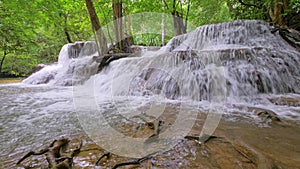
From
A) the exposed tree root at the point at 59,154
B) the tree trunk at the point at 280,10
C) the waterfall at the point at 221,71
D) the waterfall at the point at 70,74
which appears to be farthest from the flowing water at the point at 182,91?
the tree trunk at the point at 280,10

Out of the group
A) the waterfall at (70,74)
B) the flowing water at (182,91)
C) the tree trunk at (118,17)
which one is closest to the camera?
the flowing water at (182,91)

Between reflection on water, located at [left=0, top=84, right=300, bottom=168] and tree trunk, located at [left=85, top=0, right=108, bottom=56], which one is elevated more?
tree trunk, located at [left=85, top=0, right=108, bottom=56]

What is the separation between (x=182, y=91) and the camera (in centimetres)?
320

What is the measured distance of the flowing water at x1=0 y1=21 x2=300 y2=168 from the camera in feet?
5.69

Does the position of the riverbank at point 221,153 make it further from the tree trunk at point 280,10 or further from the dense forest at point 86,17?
the tree trunk at point 280,10

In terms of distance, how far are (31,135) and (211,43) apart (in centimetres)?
543

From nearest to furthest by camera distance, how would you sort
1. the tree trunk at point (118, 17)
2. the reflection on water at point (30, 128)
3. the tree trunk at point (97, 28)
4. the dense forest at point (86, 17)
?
1. the reflection on water at point (30, 128)
2. the dense forest at point (86, 17)
3. the tree trunk at point (97, 28)
4. the tree trunk at point (118, 17)

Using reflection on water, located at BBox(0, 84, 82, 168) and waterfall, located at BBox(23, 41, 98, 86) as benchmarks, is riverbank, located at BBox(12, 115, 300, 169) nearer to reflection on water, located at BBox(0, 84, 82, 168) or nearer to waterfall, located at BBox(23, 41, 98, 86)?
reflection on water, located at BBox(0, 84, 82, 168)

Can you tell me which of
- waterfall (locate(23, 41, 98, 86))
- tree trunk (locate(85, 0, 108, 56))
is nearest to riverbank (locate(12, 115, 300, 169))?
waterfall (locate(23, 41, 98, 86))

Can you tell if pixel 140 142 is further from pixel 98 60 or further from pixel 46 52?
pixel 46 52

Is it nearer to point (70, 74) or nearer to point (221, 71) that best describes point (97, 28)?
point (70, 74)

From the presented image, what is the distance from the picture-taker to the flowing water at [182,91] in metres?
1.74

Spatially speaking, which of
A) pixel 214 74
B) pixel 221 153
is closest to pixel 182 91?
pixel 214 74

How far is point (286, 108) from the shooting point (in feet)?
7.39
